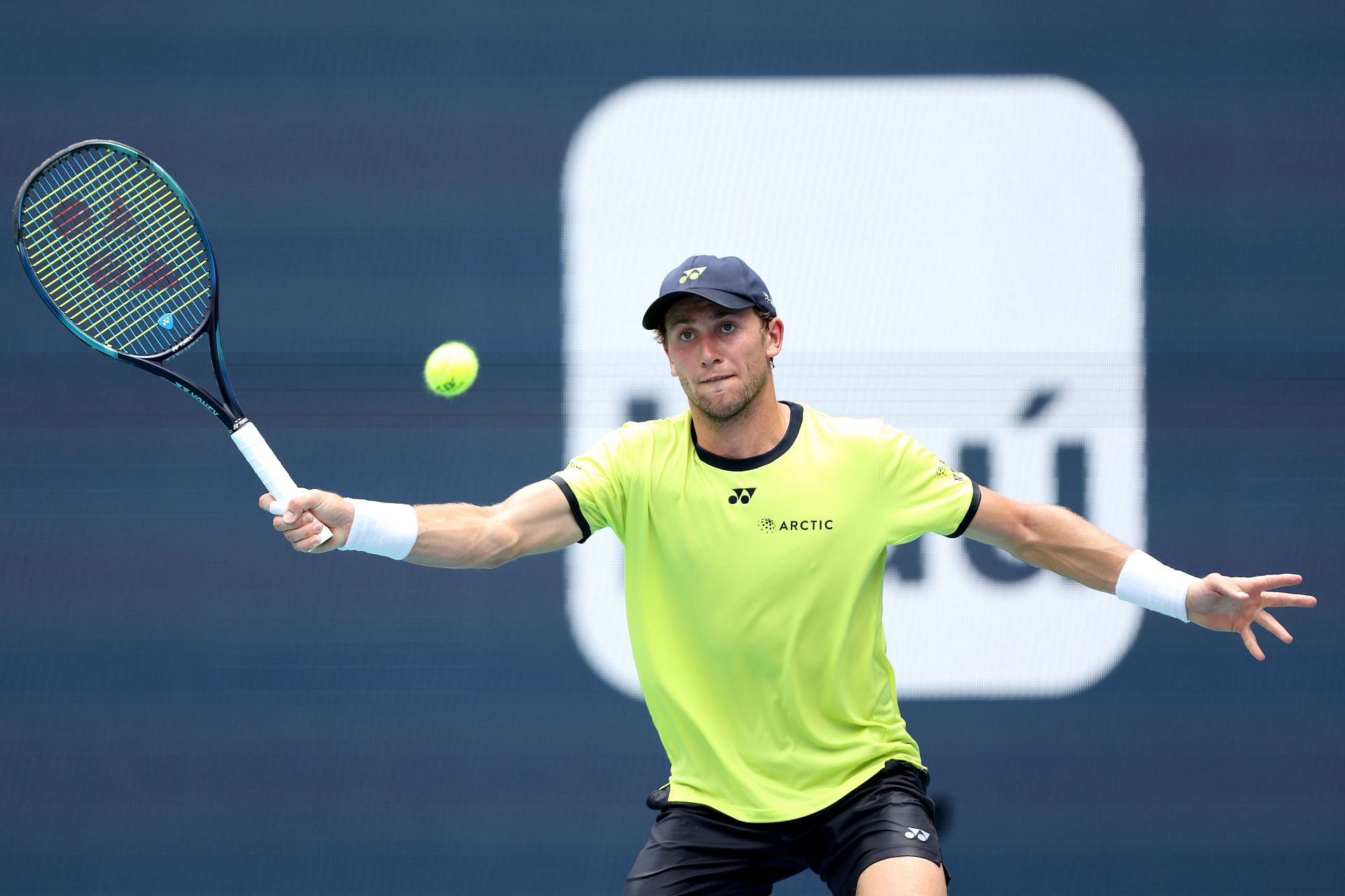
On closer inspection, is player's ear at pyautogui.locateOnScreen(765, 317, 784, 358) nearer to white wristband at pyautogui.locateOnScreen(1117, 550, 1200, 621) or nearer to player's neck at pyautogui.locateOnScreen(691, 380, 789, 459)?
player's neck at pyautogui.locateOnScreen(691, 380, 789, 459)

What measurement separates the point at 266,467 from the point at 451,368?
1394mm

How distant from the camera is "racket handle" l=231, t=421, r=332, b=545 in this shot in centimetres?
261

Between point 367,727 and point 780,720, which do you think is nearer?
point 780,720

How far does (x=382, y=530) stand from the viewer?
2818 millimetres

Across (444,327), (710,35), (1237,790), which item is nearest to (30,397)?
(444,327)

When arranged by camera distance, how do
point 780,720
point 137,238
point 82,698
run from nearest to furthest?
point 780,720 < point 137,238 < point 82,698

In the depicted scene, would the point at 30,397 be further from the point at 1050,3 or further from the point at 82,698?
the point at 1050,3

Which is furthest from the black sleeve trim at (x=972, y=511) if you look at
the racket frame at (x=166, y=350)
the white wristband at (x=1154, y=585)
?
the racket frame at (x=166, y=350)

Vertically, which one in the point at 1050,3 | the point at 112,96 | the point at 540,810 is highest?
the point at 1050,3

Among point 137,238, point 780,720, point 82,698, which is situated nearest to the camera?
point 780,720

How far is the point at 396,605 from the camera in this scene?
403 cm

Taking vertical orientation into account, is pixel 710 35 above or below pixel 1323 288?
above

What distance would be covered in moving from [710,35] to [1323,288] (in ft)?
6.22

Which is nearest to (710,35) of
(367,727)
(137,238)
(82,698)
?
(137,238)
